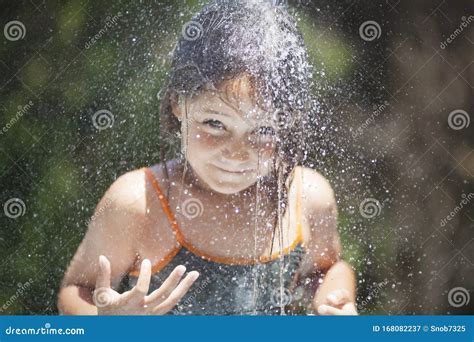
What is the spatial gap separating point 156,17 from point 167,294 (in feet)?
3.49

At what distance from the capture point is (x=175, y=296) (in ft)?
9.88

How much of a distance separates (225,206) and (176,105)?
42 centimetres

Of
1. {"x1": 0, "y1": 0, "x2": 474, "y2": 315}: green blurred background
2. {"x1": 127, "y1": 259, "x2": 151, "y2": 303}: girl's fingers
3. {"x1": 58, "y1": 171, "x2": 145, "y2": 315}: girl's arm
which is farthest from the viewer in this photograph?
{"x1": 0, "y1": 0, "x2": 474, "y2": 315}: green blurred background

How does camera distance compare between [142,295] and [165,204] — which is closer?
[142,295]

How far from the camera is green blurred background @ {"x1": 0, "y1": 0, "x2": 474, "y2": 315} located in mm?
3154

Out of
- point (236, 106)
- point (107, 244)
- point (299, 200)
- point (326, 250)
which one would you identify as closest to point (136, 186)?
point (107, 244)

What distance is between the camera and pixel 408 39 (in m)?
3.27

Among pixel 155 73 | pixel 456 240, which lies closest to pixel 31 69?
pixel 155 73

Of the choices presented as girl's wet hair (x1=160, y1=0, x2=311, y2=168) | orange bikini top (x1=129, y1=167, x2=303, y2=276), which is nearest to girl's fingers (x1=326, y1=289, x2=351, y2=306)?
orange bikini top (x1=129, y1=167, x2=303, y2=276)

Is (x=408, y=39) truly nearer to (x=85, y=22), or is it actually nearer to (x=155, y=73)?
(x=155, y=73)

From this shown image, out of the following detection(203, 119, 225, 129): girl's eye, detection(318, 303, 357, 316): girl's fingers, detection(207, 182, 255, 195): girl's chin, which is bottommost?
detection(318, 303, 357, 316): girl's fingers

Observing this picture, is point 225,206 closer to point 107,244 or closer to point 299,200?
point 299,200

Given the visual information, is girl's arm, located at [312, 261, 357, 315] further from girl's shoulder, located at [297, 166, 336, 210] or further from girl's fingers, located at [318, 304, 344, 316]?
girl's shoulder, located at [297, 166, 336, 210]

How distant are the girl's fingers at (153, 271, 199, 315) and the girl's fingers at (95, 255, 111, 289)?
0.20 meters
